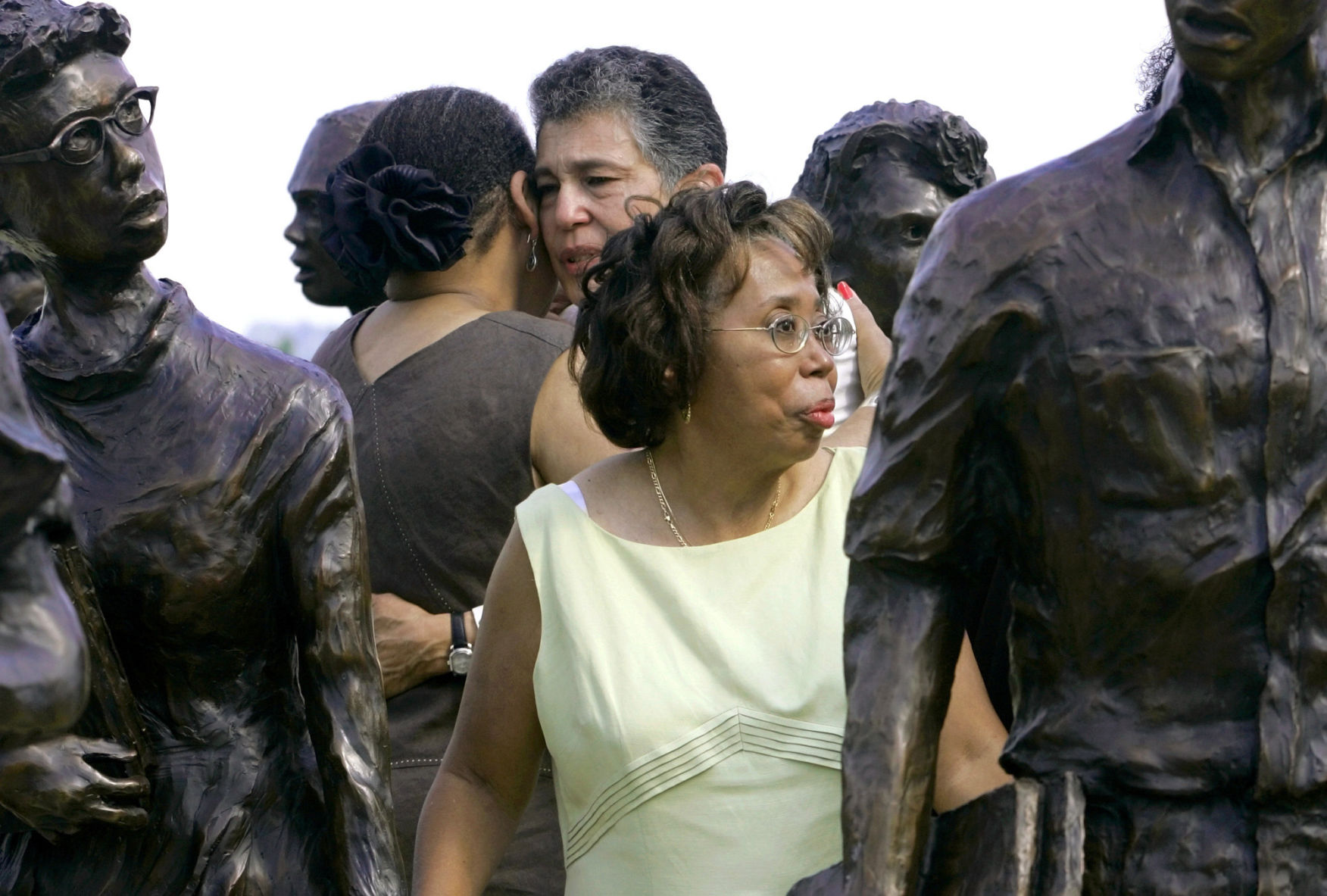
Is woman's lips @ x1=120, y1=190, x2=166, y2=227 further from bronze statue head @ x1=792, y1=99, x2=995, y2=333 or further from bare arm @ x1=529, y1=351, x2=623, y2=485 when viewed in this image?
bronze statue head @ x1=792, y1=99, x2=995, y2=333

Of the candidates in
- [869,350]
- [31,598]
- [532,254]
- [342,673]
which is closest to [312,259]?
[532,254]

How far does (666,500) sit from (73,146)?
120 cm

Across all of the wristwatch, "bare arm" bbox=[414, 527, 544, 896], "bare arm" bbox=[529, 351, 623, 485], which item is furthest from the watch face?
"bare arm" bbox=[414, 527, 544, 896]

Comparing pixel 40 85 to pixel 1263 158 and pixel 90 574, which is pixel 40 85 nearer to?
pixel 90 574

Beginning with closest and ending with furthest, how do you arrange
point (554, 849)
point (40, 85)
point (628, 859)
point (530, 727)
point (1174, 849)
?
point (1174, 849)
point (40, 85)
point (628, 859)
point (530, 727)
point (554, 849)

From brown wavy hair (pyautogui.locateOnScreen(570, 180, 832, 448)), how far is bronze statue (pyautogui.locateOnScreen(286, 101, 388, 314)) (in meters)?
2.82

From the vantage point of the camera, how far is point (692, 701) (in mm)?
3344

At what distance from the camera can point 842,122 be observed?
4.76 metres

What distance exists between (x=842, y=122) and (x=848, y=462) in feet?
4.36

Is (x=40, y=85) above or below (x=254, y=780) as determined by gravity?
above

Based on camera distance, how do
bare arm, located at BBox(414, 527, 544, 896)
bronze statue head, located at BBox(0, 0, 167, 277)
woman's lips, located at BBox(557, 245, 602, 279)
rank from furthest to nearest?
woman's lips, located at BBox(557, 245, 602, 279) < bare arm, located at BBox(414, 527, 544, 896) < bronze statue head, located at BBox(0, 0, 167, 277)

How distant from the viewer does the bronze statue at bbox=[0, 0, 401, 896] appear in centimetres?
311

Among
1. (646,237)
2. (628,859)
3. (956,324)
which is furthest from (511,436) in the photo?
(956,324)

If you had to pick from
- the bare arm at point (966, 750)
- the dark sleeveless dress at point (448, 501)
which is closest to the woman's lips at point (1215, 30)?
the bare arm at point (966, 750)
